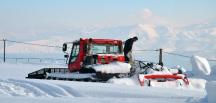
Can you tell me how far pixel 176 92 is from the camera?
11273 millimetres

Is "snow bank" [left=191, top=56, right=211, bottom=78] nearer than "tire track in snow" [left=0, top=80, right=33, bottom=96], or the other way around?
"tire track in snow" [left=0, top=80, right=33, bottom=96]

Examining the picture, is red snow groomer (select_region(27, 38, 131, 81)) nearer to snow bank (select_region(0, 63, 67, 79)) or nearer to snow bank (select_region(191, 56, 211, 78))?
snow bank (select_region(191, 56, 211, 78))

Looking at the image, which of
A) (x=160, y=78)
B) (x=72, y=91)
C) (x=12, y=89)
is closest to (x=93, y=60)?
(x=160, y=78)

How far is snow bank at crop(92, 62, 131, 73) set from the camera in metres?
14.8

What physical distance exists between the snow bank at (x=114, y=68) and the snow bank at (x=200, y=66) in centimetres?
404

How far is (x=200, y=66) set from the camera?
A: 1870cm

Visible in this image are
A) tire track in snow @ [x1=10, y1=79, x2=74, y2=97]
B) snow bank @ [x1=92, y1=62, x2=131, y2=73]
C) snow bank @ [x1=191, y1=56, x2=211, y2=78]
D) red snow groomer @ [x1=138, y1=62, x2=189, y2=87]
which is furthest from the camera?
snow bank @ [x1=191, y1=56, x2=211, y2=78]

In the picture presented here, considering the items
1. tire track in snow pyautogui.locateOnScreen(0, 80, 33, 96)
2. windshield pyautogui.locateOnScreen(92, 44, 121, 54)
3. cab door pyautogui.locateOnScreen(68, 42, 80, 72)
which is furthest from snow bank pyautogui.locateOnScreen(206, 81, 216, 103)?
cab door pyautogui.locateOnScreen(68, 42, 80, 72)

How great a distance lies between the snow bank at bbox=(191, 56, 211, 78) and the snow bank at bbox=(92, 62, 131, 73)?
4.04 metres

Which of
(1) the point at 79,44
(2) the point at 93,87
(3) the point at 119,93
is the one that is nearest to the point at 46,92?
(2) the point at 93,87

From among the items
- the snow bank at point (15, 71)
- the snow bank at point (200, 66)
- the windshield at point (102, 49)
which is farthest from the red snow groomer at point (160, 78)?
the snow bank at point (15, 71)

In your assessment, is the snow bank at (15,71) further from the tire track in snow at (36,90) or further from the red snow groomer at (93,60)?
the tire track in snow at (36,90)

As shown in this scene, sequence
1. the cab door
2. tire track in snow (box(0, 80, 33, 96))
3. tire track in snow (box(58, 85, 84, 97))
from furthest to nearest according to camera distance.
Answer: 1. the cab door
2. tire track in snow (box(0, 80, 33, 96))
3. tire track in snow (box(58, 85, 84, 97))

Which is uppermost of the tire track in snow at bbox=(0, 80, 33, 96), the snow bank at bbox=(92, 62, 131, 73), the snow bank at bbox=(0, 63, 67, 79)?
the snow bank at bbox=(92, 62, 131, 73)
